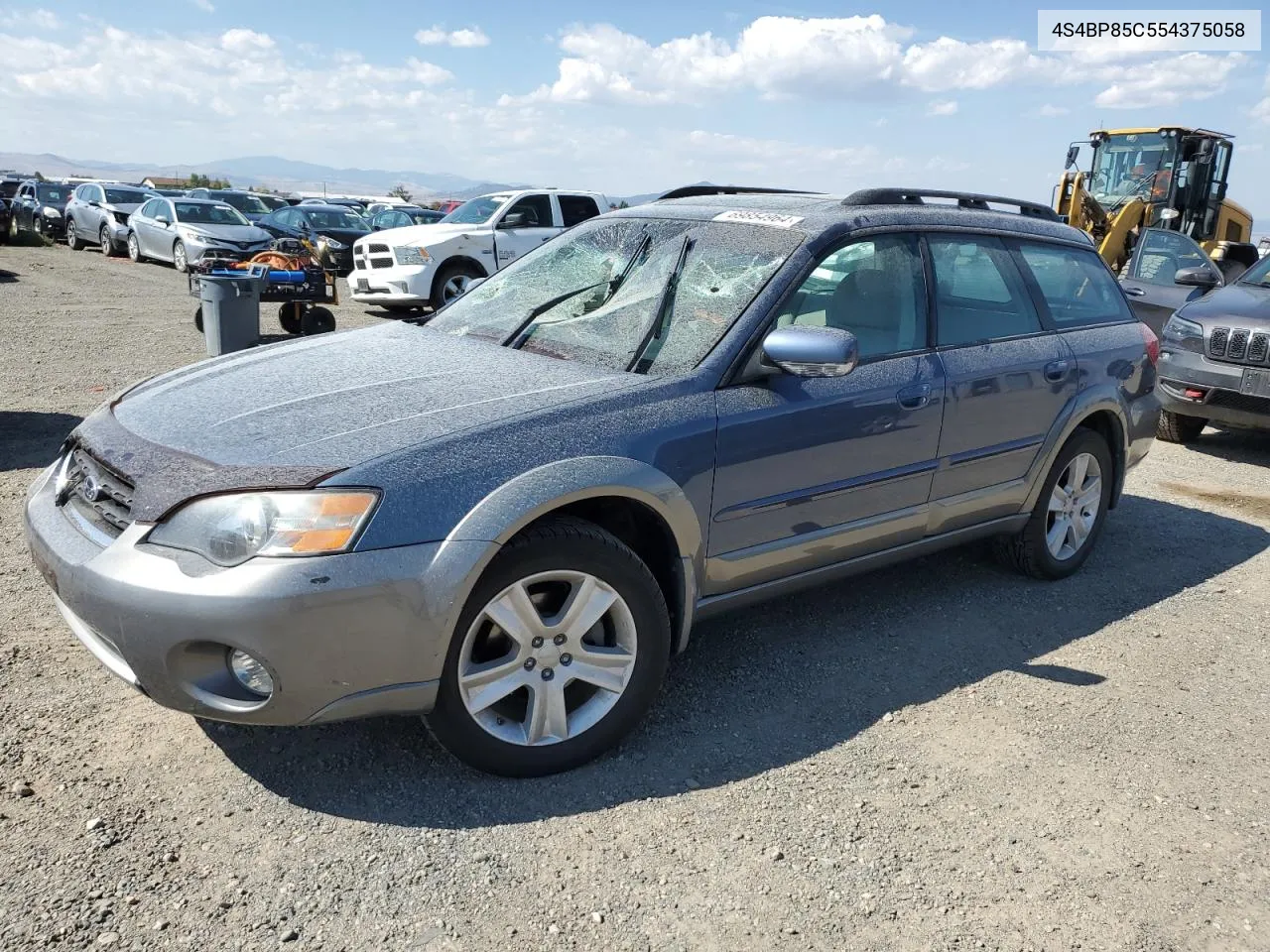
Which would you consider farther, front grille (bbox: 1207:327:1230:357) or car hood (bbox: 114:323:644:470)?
front grille (bbox: 1207:327:1230:357)

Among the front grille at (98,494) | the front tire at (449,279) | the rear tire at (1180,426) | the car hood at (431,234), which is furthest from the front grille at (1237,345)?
the car hood at (431,234)

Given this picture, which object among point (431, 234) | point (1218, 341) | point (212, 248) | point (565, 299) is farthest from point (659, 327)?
point (212, 248)

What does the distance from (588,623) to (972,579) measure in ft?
8.59

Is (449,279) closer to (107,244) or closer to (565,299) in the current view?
(565,299)

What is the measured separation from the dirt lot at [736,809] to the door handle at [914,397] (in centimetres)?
100

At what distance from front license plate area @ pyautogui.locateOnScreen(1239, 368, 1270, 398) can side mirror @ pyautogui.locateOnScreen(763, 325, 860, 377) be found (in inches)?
215

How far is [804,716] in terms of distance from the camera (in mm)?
3512

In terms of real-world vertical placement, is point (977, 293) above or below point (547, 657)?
above

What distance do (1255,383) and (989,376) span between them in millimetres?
4384

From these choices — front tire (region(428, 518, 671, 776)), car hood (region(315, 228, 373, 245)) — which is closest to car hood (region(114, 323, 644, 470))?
front tire (region(428, 518, 671, 776))

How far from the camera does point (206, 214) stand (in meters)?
19.5

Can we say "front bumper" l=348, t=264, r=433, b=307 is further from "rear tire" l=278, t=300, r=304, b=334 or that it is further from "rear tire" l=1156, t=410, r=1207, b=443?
"rear tire" l=1156, t=410, r=1207, b=443

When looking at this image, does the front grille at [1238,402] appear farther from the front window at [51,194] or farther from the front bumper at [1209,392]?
the front window at [51,194]

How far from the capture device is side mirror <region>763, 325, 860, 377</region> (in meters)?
3.24
